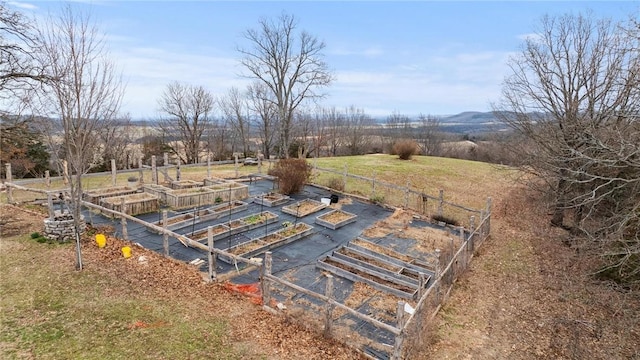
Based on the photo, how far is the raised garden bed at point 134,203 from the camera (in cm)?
1277

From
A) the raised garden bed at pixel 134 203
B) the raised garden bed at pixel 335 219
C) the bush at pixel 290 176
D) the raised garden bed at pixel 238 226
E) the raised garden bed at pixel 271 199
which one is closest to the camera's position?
the raised garden bed at pixel 238 226

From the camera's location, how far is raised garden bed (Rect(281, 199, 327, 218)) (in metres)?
14.1

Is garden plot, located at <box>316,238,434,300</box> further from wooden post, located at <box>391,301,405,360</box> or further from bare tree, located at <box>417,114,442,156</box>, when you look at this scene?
bare tree, located at <box>417,114,442,156</box>

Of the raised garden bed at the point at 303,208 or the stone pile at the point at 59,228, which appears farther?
the raised garden bed at the point at 303,208

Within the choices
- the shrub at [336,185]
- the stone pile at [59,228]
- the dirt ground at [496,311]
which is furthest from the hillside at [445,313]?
the shrub at [336,185]

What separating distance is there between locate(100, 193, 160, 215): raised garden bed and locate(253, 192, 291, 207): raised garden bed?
4127mm

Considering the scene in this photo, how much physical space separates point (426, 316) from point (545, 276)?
573cm

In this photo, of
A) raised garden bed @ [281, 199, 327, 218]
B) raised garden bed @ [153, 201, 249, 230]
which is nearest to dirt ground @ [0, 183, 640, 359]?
raised garden bed @ [153, 201, 249, 230]

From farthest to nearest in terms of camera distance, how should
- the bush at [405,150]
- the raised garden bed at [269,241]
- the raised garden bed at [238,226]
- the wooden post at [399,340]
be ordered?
the bush at [405,150], the raised garden bed at [238,226], the raised garden bed at [269,241], the wooden post at [399,340]

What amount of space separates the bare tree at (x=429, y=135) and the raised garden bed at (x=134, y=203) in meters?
44.1

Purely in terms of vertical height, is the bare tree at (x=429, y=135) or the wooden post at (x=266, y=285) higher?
the bare tree at (x=429, y=135)

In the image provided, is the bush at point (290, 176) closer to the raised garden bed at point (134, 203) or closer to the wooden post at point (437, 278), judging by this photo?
the raised garden bed at point (134, 203)

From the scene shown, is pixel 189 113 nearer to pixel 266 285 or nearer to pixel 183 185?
pixel 183 185

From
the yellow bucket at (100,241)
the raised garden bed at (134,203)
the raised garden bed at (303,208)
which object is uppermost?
the raised garden bed at (134,203)
